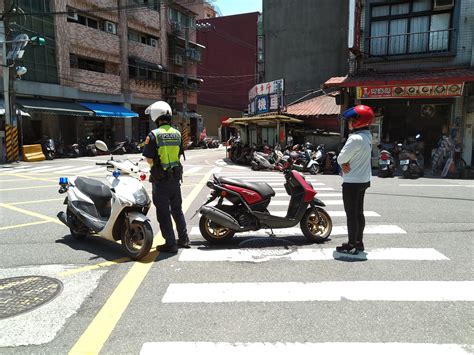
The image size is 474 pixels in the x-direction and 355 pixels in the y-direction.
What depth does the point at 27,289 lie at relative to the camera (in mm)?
4070

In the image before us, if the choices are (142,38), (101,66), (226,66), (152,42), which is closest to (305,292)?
(101,66)

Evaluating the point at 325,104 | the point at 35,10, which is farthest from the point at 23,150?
the point at 325,104

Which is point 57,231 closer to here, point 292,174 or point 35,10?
point 292,174

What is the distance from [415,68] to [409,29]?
Answer: 192 cm

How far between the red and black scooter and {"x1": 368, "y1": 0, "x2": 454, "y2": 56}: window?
15.2 m

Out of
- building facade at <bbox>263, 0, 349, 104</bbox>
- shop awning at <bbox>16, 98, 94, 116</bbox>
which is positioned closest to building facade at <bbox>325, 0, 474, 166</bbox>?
building facade at <bbox>263, 0, 349, 104</bbox>

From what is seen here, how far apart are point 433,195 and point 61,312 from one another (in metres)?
9.22

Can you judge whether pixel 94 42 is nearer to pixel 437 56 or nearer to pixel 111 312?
pixel 437 56

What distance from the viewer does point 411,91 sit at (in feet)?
52.7

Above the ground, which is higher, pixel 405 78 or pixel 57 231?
pixel 405 78

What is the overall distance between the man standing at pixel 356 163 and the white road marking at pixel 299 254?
1.11 feet

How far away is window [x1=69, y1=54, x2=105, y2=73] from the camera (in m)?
28.1

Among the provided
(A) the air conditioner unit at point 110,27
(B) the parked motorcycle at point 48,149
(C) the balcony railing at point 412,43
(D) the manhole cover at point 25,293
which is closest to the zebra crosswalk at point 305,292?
(D) the manhole cover at point 25,293

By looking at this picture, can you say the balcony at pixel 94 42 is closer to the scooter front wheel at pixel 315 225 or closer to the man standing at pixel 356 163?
the scooter front wheel at pixel 315 225
